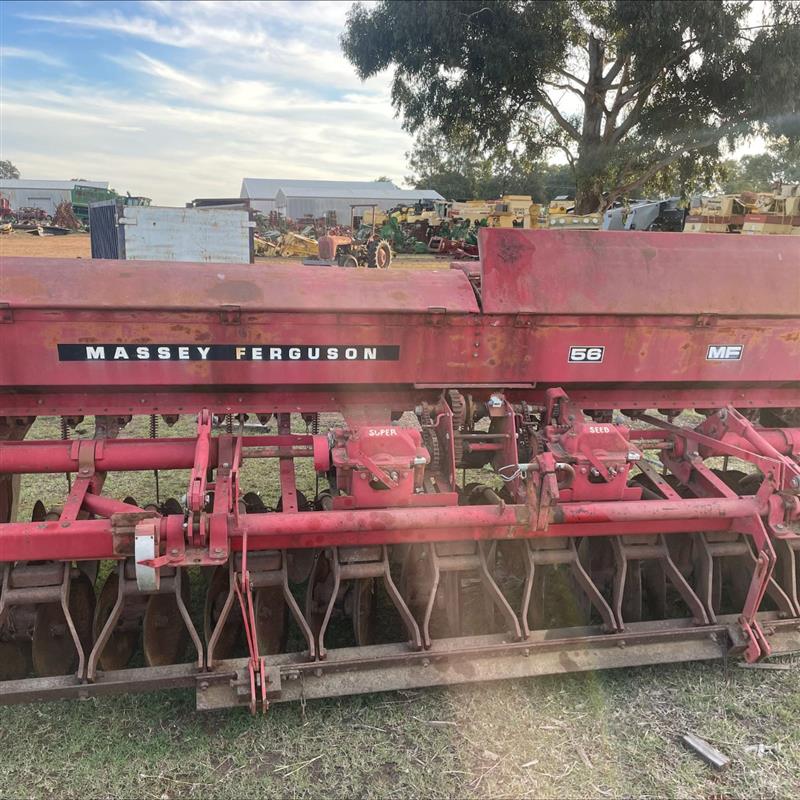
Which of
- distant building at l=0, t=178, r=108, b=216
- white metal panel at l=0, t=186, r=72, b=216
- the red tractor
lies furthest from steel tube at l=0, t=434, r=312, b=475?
white metal panel at l=0, t=186, r=72, b=216

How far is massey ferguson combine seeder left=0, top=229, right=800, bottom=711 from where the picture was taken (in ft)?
9.51

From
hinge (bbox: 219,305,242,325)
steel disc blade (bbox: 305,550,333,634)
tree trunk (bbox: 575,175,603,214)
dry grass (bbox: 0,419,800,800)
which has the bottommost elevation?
dry grass (bbox: 0,419,800,800)

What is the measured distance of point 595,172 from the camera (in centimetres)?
1900

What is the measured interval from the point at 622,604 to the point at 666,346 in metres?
1.46

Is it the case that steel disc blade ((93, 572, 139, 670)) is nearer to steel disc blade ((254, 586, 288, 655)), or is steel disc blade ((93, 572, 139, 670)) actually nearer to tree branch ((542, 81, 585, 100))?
steel disc blade ((254, 586, 288, 655))

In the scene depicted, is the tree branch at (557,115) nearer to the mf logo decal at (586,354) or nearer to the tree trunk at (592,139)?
the tree trunk at (592,139)

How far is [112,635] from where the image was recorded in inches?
124

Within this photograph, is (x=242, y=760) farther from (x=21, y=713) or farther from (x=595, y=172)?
(x=595, y=172)

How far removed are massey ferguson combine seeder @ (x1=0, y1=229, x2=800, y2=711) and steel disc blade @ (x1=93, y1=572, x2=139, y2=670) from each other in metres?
0.01

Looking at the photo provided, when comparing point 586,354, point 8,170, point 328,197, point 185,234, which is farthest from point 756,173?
point 8,170

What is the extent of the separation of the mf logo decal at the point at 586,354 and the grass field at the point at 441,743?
1634mm

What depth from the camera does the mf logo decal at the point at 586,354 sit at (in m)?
3.71

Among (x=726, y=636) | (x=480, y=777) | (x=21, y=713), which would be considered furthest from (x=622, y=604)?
(x=21, y=713)

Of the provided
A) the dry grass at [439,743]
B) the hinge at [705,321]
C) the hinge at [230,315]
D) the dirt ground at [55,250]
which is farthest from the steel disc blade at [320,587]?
the dirt ground at [55,250]
